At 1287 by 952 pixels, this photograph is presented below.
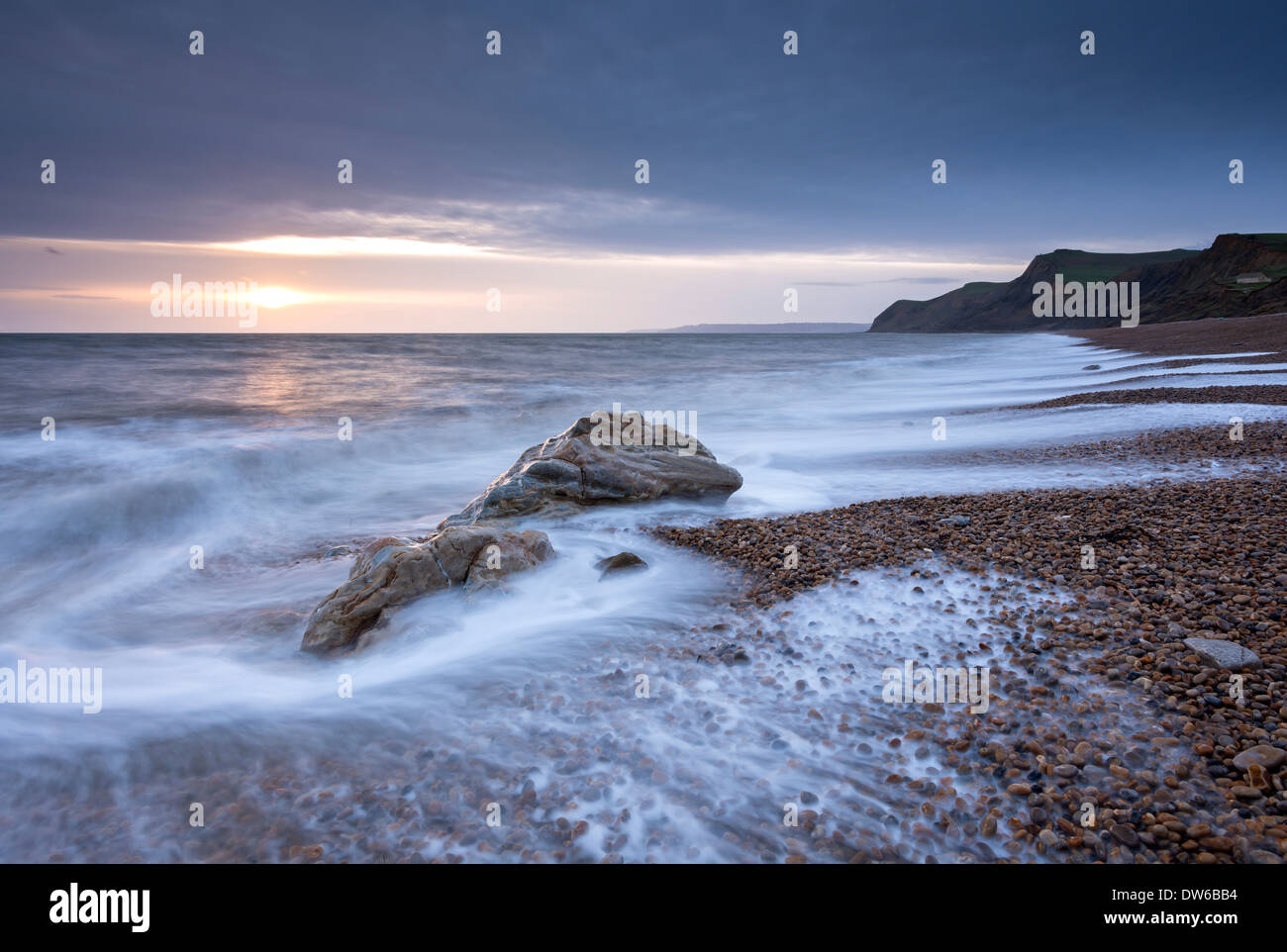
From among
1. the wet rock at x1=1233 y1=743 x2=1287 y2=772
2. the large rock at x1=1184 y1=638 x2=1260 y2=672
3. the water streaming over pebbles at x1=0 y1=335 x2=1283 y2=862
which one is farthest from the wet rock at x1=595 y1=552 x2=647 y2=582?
the wet rock at x1=1233 y1=743 x2=1287 y2=772

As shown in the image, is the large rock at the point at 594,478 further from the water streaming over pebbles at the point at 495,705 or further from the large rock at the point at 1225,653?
the large rock at the point at 1225,653

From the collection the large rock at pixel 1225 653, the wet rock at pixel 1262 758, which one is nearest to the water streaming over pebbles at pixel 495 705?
the wet rock at pixel 1262 758

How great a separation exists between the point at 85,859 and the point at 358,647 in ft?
7.06

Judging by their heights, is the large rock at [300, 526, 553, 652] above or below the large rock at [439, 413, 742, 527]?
below

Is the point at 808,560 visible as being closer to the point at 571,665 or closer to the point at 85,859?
the point at 571,665

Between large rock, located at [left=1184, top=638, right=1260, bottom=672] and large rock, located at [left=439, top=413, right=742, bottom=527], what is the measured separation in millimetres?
5543

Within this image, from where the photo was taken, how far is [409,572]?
223 inches

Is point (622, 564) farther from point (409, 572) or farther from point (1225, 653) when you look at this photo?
point (1225, 653)

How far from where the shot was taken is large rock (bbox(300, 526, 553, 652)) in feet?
17.2

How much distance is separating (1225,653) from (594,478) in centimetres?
625

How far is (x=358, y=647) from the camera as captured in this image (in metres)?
5.09

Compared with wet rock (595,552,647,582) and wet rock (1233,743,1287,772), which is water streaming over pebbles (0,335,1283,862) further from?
wet rock (1233,743,1287,772)

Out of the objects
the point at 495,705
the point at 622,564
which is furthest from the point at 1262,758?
the point at 622,564
